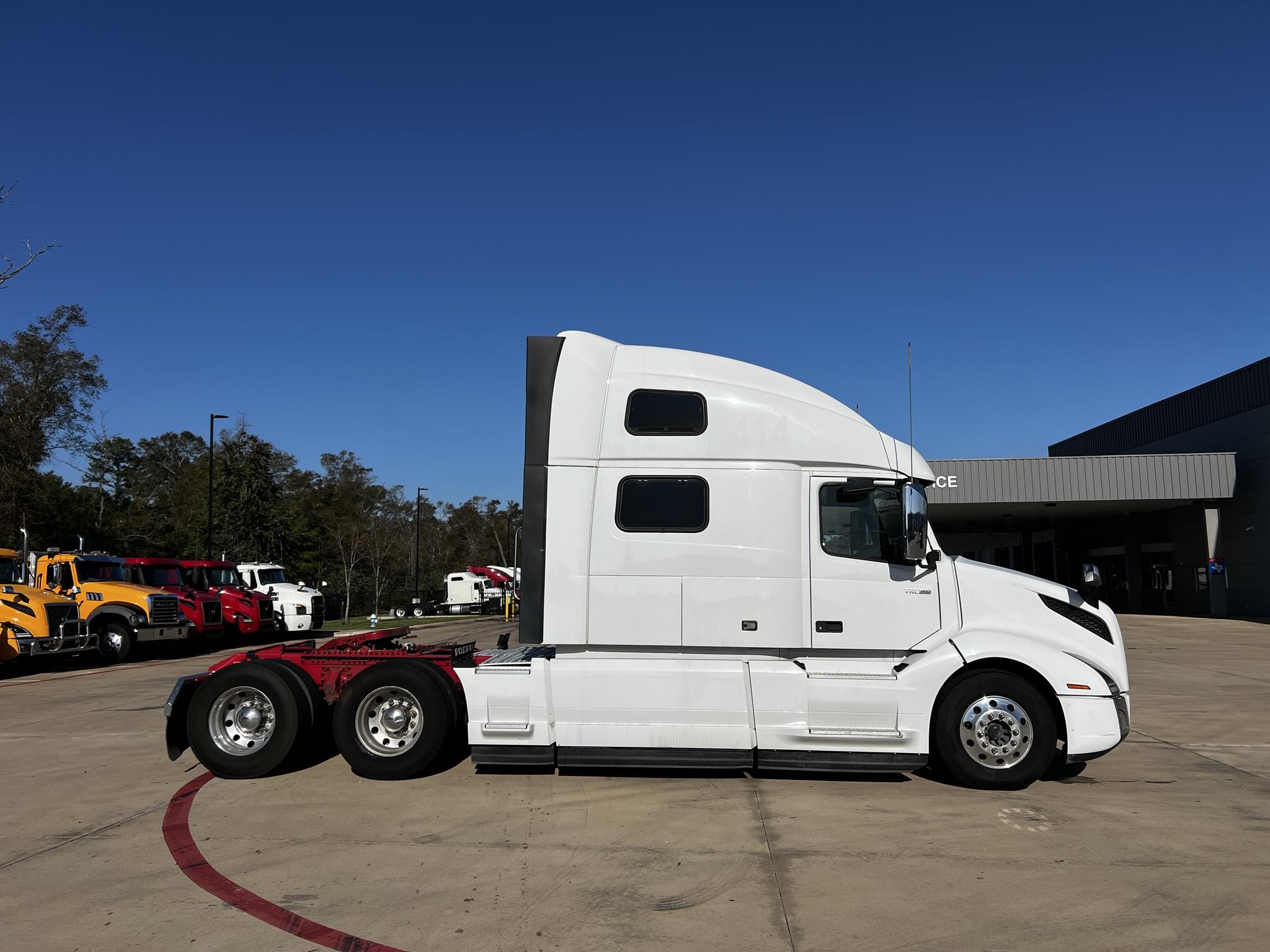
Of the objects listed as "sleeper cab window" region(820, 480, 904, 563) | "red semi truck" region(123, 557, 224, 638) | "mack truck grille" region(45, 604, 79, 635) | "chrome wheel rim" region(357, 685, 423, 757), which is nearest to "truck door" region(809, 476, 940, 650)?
"sleeper cab window" region(820, 480, 904, 563)

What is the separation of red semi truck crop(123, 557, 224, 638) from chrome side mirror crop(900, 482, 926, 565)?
19.5 meters

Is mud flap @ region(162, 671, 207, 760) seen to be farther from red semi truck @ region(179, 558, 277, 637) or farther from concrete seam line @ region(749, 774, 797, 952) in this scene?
red semi truck @ region(179, 558, 277, 637)

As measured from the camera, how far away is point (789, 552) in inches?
281

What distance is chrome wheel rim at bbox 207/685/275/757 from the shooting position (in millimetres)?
7547

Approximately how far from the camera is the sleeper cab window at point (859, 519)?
7.16 meters

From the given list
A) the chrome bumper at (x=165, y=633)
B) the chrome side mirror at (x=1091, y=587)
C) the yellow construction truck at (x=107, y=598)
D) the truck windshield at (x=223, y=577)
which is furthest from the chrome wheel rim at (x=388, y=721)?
the truck windshield at (x=223, y=577)

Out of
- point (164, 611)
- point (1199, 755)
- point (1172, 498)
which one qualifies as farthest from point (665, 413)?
point (1172, 498)

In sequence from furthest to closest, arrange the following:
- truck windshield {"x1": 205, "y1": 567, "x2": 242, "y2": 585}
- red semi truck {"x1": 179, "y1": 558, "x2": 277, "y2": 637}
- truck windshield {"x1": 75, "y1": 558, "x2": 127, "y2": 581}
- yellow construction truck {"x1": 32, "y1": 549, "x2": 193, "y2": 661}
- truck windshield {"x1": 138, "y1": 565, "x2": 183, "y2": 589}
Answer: truck windshield {"x1": 205, "y1": 567, "x2": 242, "y2": 585} < red semi truck {"x1": 179, "y1": 558, "x2": 277, "y2": 637} < truck windshield {"x1": 138, "y1": 565, "x2": 183, "y2": 589} < truck windshield {"x1": 75, "y1": 558, "x2": 127, "y2": 581} < yellow construction truck {"x1": 32, "y1": 549, "x2": 193, "y2": 661}

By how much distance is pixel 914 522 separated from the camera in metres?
6.89

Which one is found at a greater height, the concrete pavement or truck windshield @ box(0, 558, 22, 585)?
truck windshield @ box(0, 558, 22, 585)

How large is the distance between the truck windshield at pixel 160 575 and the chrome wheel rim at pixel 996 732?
66.3ft

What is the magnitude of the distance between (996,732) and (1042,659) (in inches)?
27.2

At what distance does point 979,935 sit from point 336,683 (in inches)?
222

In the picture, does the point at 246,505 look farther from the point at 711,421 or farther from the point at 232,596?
the point at 711,421
